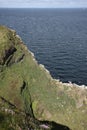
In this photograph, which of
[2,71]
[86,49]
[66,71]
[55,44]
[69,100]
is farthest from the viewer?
[55,44]

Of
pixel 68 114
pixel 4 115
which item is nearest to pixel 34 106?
pixel 68 114

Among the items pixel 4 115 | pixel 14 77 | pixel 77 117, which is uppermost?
pixel 4 115

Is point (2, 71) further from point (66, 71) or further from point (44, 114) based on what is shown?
point (66, 71)

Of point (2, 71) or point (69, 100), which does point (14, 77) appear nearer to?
point (2, 71)

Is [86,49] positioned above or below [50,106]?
below

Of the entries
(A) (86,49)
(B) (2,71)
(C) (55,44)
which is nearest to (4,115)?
(B) (2,71)

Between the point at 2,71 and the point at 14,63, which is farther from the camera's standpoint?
the point at 14,63

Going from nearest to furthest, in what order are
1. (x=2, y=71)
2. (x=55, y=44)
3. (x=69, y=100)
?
(x=2, y=71), (x=69, y=100), (x=55, y=44)
